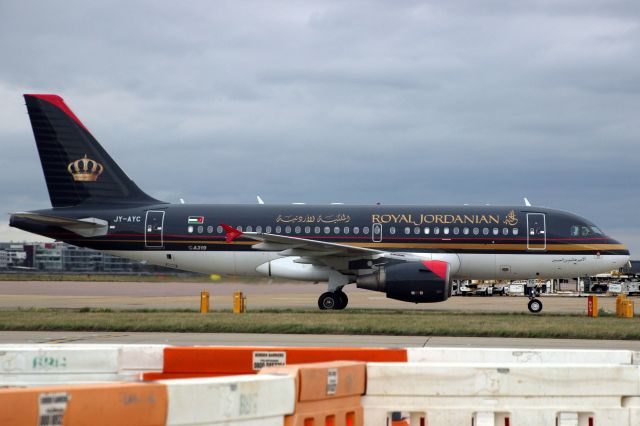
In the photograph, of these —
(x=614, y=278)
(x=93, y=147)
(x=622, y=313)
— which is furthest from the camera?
(x=614, y=278)

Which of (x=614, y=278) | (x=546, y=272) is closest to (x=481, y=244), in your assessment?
(x=546, y=272)

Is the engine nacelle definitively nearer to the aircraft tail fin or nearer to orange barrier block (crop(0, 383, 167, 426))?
the aircraft tail fin

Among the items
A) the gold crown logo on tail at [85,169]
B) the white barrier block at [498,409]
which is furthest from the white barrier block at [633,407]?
the gold crown logo on tail at [85,169]

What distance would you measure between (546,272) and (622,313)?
305 centimetres

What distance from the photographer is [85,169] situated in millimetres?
30344

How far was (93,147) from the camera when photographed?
1203 inches

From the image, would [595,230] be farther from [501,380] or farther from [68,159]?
[501,380]

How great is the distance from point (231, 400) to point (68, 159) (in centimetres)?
2584

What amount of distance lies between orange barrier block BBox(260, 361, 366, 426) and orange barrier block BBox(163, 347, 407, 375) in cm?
174

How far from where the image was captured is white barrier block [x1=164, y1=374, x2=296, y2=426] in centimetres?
552

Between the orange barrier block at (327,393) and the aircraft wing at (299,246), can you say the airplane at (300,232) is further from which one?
the orange barrier block at (327,393)

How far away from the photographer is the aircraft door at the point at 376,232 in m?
28.8

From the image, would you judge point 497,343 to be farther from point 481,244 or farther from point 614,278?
point 614,278

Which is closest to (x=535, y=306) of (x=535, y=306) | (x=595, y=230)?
(x=535, y=306)
